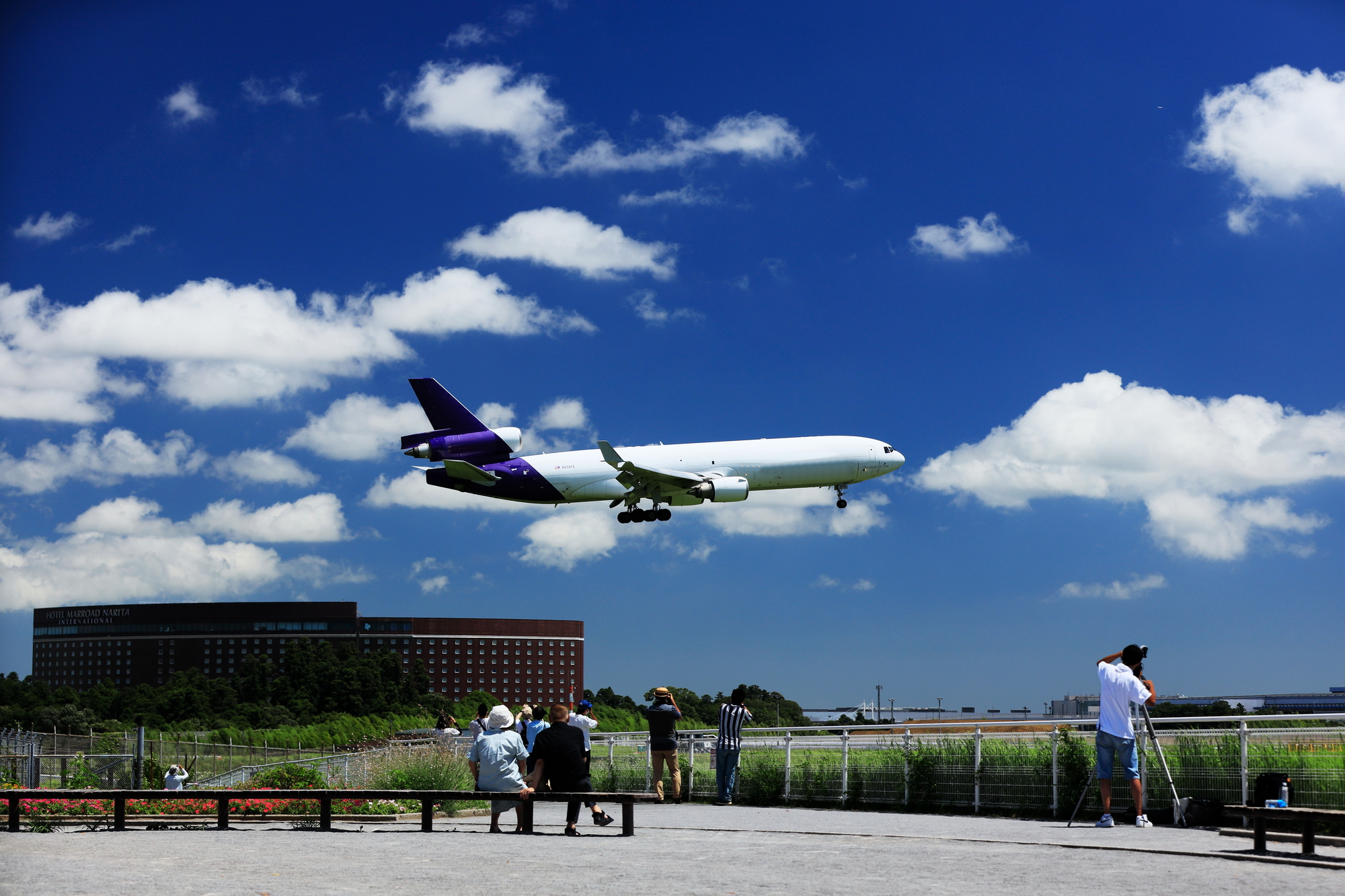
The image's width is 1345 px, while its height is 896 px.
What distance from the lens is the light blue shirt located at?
13516 mm

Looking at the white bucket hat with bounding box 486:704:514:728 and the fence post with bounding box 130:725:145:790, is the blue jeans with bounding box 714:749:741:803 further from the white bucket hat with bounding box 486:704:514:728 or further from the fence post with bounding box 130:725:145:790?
the fence post with bounding box 130:725:145:790

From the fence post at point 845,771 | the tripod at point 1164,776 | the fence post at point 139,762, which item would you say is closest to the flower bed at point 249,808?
the fence post at point 139,762

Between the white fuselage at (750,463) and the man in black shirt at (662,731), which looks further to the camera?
the white fuselage at (750,463)

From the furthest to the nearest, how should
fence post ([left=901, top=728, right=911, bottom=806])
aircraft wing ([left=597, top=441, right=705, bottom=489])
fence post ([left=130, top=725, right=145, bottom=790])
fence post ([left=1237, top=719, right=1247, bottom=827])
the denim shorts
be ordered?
aircraft wing ([left=597, top=441, right=705, bottom=489])
fence post ([left=130, top=725, right=145, bottom=790])
fence post ([left=901, top=728, right=911, bottom=806])
the denim shorts
fence post ([left=1237, top=719, right=1247, bottom=827])

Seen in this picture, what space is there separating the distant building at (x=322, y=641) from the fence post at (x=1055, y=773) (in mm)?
151598

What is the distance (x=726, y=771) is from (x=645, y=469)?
82.2ft

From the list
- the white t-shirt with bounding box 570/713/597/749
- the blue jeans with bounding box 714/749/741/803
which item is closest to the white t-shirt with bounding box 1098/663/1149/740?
the blue jeans with bounding box 714/749/741/803

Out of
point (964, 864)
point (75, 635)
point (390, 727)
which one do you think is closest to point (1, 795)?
point (964, 864)

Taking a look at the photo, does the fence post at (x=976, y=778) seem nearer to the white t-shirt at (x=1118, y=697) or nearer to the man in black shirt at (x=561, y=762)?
the white t-shirt at (x=1118, y=697)

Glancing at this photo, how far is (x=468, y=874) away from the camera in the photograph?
32.5 ft

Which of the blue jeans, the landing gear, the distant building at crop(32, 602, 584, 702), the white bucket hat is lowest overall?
the distant building at crop(32, 602, 584, 702)

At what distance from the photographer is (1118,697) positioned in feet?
43.8

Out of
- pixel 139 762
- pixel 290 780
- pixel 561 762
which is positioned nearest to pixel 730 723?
pixel 561 762

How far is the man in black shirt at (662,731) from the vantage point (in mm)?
17234
